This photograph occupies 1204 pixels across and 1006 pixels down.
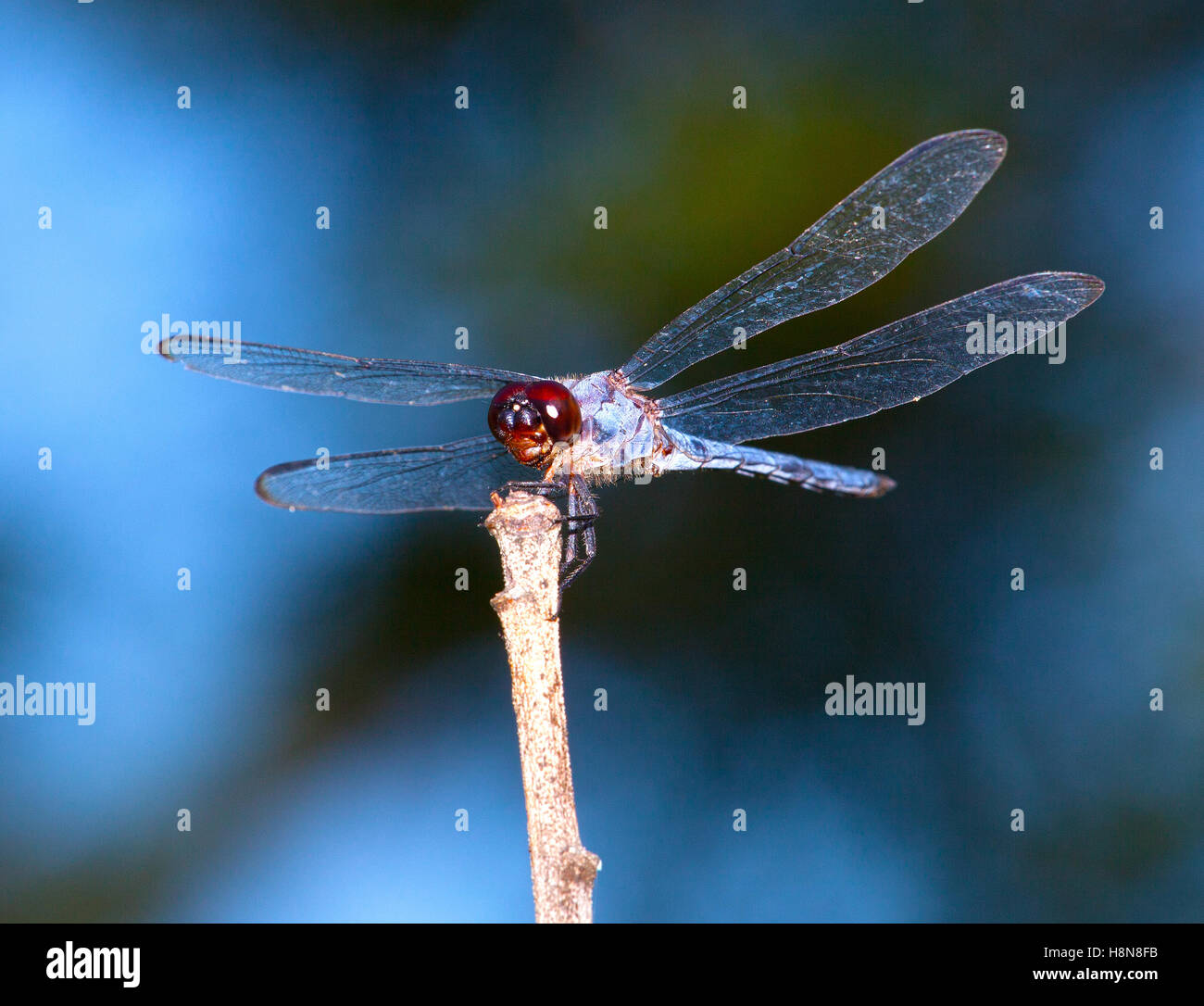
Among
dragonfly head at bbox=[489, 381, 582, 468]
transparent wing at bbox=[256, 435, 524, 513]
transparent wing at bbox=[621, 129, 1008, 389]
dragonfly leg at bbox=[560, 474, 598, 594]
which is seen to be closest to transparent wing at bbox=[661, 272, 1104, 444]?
transparent wing at bbox=[621, 129, 1008, 389]

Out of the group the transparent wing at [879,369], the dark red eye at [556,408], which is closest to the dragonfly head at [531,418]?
the dark red eye at [556,408]

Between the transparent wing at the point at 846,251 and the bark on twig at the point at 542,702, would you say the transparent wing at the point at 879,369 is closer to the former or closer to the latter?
the transparent wing at the point at 846,251

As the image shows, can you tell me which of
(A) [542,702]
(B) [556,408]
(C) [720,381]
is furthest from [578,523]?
(A) [542,702]

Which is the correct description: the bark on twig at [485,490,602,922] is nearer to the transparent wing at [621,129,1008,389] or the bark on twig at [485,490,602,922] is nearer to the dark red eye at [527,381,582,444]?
the dark red eye at [527,381,582,444]

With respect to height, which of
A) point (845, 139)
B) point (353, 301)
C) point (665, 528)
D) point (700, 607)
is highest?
point (845, 139)

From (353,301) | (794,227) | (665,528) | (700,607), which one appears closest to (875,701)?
(700,607)

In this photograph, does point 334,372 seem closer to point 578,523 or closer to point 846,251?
point 578,523
